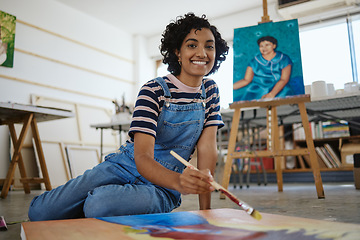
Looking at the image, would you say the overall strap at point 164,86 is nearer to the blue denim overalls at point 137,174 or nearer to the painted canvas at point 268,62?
the blue denim overalls at point 137,174

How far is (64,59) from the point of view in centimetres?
543

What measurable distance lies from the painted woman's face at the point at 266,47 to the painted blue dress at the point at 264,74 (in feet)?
0.14

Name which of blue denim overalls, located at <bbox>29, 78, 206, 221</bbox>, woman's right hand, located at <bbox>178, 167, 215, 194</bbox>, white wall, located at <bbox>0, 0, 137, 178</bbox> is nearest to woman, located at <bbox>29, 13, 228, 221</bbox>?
blue denim overalls, located at <bbox>29, 78, 206, 221</bbox>

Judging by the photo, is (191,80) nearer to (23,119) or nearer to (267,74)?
(267,74)

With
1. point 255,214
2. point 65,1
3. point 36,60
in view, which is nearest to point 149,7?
point 65,1

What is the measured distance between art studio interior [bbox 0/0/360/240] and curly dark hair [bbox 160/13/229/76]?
0.07 feet

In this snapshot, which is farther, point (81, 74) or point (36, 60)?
point (81, 74)

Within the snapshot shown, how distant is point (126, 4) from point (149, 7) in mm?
407

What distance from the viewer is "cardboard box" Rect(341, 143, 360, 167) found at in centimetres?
454

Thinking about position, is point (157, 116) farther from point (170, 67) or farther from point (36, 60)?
point (36, 60)

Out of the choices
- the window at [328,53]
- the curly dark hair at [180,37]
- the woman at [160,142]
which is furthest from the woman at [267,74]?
the window at [328,53]

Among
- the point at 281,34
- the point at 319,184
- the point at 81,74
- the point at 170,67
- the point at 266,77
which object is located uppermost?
the point at 81,74

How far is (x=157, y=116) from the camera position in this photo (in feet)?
3.86

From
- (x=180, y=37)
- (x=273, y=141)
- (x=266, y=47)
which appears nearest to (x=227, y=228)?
(x=180, y=37)
